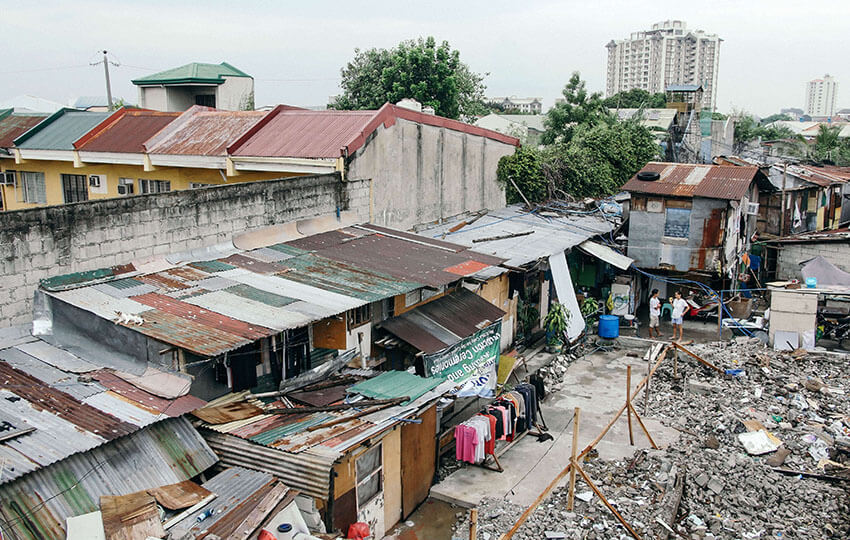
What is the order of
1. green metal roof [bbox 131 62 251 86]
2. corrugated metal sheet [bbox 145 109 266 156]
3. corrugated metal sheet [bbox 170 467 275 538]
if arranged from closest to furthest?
1. corrugated metal sheet [bbox 170 467 275 538]
2. corrugated metal sheet [bbox 145 109 266 156]
3. green metal roof [bbox 131 62 251 86]

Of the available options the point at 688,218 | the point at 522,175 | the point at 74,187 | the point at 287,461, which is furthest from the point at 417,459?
the point at 74,187

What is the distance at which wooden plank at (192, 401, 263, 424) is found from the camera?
9094 millimetres

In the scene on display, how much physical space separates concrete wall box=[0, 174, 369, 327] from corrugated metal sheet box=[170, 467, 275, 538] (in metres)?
4.02

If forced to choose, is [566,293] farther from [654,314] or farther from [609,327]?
[654,314]

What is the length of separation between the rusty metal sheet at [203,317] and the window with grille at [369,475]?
221 cm

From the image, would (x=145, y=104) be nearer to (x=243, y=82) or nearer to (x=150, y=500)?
(x=243, y=82)

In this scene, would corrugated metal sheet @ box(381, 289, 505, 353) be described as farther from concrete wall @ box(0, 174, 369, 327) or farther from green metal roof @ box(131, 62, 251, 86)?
green metal roof @ box(131, 62, 251, 86)

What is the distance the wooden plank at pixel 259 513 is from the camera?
7336 mm

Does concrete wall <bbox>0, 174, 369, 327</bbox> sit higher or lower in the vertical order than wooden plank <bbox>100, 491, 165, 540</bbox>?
higher

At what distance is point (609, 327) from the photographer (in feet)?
63.8

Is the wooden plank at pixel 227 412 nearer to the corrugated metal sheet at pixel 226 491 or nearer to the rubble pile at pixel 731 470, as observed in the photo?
the corrugated metal sheet at pixel 226 491

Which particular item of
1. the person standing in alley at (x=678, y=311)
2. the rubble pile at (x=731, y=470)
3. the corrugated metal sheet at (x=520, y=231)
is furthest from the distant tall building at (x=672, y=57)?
the rubble pile at (x=731, y=470)

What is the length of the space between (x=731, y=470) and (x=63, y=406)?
10307mm

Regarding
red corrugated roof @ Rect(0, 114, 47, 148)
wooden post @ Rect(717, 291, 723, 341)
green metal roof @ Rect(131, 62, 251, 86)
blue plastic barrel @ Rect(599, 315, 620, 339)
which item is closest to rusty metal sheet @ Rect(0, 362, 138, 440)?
blue plastic barrel @ Rect(599, 315, 620, 339)
